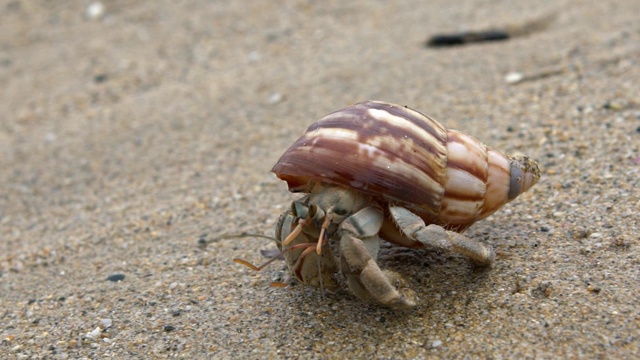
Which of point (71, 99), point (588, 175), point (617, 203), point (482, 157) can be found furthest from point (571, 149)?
point (71, 99)

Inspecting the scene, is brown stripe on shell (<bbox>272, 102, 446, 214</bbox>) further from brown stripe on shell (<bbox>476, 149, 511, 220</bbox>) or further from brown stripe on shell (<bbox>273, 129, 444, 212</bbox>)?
brown stripe on shell (<bbox>476, 149, 511, 220</bbox>)

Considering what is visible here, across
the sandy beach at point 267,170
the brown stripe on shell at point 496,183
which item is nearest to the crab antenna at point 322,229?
the sandy beach at point 267,170

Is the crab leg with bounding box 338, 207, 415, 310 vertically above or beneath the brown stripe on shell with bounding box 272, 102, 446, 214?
beneath

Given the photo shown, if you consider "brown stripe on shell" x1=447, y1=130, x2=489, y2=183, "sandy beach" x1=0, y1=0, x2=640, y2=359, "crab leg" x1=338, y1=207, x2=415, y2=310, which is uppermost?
"brown stripe on shell" x1=447, y1=130, x2=489, y2=183

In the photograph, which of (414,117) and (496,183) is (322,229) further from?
(496,183)

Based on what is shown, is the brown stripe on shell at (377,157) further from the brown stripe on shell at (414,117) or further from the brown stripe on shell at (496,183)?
the brown stripe on shell at (496,183)

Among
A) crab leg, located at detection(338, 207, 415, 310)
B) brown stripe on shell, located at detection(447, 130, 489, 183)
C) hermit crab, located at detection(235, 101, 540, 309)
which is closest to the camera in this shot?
crab leg, located at detection(338, 207, 415, 310)

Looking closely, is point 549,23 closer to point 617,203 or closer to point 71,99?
point 617,203

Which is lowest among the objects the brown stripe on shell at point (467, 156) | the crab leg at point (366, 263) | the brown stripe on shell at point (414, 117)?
the crab leg at point (366, 263)

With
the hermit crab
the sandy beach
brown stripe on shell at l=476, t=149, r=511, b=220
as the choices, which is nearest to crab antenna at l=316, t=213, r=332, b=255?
the hermit crab
